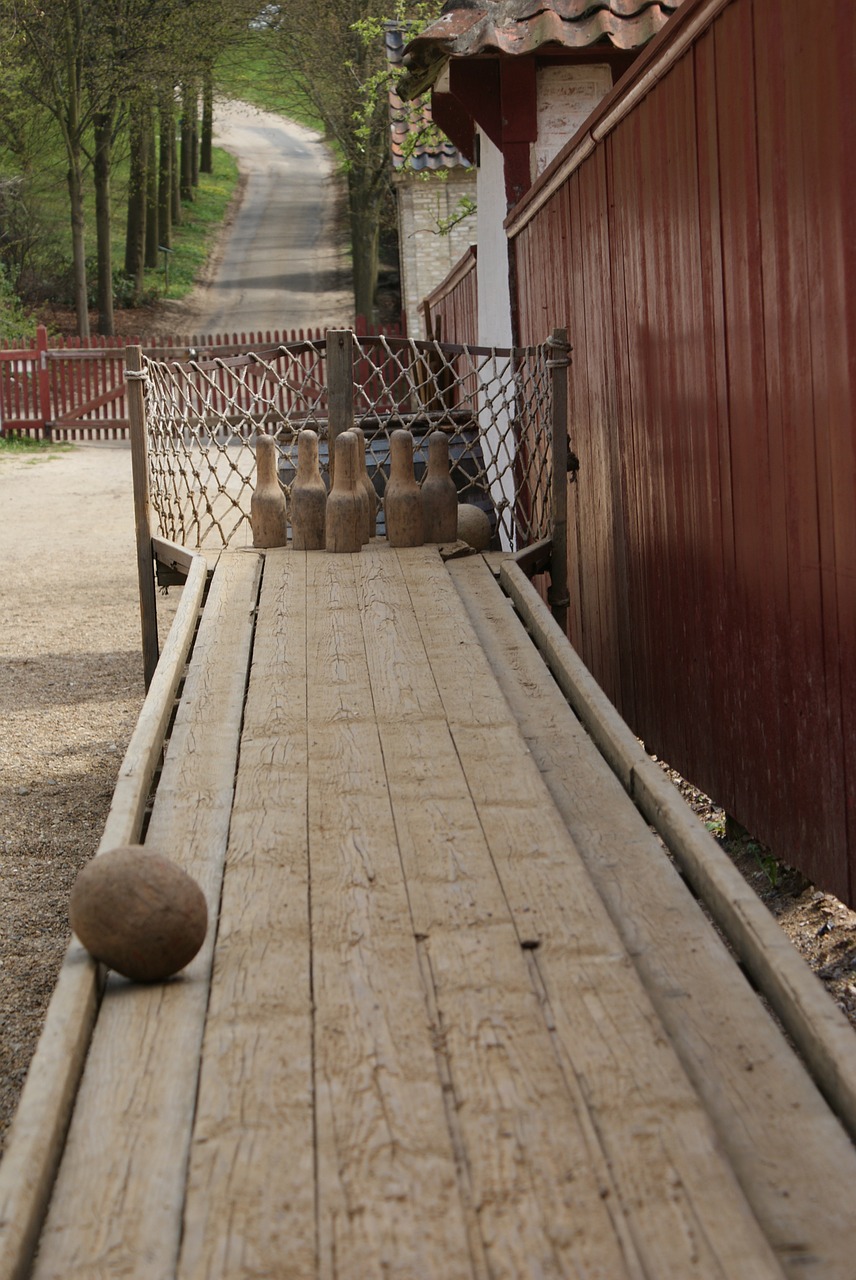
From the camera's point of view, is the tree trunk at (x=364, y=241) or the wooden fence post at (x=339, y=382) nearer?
the wooden fence post at (x=339, y=382)

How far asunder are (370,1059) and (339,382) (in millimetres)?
4670

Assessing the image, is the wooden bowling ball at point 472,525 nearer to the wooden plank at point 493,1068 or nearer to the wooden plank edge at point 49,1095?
the wooden plank at point 493,1068

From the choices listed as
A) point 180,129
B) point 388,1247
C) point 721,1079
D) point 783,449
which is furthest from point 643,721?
point 180,129

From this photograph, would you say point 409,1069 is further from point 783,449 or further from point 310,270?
point 310,270

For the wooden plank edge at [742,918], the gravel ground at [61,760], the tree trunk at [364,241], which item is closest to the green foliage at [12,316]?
the tree trunk at [364,241]

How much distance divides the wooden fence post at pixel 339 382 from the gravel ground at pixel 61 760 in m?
1.71

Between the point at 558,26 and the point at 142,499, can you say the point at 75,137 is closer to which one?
the point at 558,26

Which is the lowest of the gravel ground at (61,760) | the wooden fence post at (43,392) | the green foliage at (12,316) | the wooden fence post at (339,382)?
the gravel ground at (61,760)

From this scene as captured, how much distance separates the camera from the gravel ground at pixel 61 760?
149 inches

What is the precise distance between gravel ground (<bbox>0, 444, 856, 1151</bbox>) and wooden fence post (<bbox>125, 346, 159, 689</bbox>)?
565 mm

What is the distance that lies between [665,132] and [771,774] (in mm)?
2111

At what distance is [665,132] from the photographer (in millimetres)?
4340

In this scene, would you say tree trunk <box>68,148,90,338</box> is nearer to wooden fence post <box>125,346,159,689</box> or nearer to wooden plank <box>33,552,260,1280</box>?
wooden fence post <box>125,346,159,689</box>

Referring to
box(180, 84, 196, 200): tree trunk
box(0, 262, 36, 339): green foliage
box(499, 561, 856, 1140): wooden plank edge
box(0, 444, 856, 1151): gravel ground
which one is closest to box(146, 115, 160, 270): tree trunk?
box(0, 262, 36, 339): green foliage
